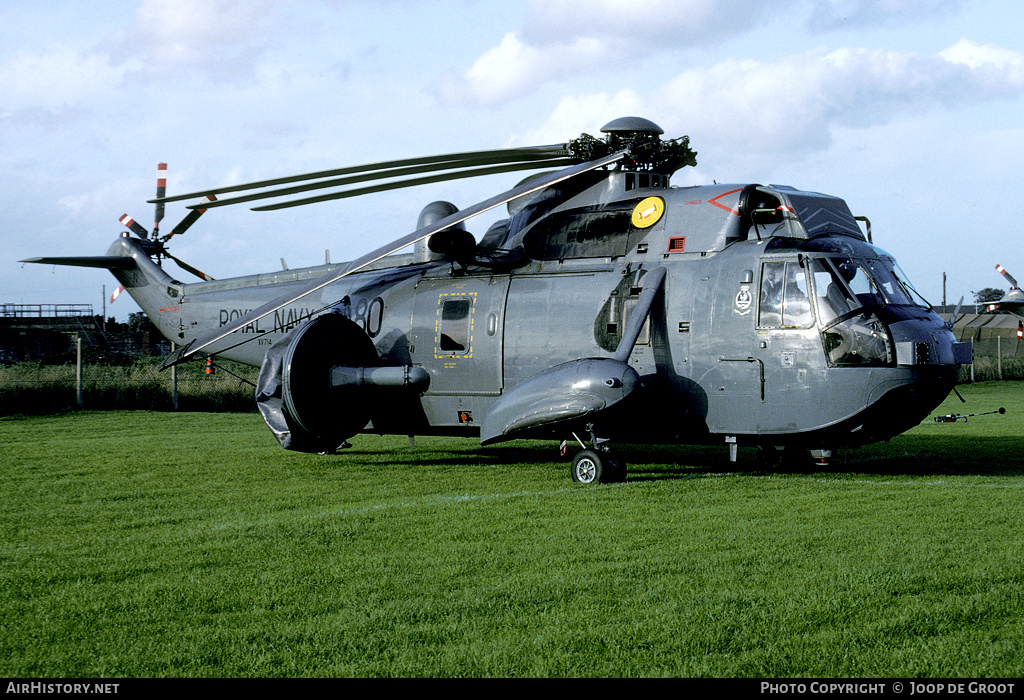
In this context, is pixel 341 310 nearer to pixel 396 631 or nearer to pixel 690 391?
pixel 690 391

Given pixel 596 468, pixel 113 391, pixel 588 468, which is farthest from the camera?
pixel 113 391

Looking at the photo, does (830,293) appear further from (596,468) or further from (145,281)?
(145,281)

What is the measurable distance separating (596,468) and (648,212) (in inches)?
149

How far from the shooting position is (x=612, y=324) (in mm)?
13055

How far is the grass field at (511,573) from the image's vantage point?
515 cm

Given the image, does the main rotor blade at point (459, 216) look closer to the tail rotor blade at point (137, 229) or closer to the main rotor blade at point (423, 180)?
the main rotor blade at point (423, 180)

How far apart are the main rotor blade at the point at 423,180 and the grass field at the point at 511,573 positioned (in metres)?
4.52

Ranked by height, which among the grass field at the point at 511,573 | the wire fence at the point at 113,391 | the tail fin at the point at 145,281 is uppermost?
the tail fin at the point at 145,281

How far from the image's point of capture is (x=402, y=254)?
646 inches

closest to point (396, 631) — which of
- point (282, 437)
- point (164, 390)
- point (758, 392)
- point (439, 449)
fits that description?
point (758, 392)

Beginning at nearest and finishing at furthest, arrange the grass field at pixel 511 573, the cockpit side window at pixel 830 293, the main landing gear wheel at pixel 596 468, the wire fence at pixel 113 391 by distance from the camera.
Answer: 1. the grass field at pixel 511 573
2. the cockpit side window at pixel 830 293
3. the main landing gear wheel at pixel 596 468
4. the wire fence at pixel 113 391

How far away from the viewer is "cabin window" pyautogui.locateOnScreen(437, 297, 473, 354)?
1432cm

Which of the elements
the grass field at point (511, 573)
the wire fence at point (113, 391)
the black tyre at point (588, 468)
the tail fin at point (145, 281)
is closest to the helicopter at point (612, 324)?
the black tyre at point (588, 468)

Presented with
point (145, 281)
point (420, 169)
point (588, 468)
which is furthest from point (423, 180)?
point (145, 281)
